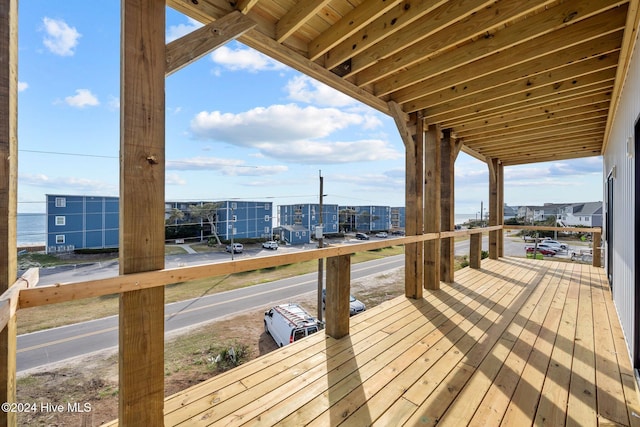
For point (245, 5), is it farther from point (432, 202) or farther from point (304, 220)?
point (304, 220)

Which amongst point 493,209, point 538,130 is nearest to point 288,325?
point 493,209

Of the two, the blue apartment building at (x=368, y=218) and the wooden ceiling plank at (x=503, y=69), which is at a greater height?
the wooden ceiling plank at (x=503, y=69)

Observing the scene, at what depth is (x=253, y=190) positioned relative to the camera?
26.0 metres

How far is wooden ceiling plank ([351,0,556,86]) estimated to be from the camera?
1.93 metres

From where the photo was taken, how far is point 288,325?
6.98m

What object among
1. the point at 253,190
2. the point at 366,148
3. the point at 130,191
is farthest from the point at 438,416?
the point at 253,190

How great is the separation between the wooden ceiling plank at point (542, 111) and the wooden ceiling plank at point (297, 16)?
122 inches

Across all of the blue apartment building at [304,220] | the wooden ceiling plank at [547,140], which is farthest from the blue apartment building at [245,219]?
the wooden ceiling plank at [547,140]

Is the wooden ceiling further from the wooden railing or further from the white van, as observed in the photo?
the white van

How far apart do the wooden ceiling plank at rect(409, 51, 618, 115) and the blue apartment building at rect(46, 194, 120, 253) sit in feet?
52.4

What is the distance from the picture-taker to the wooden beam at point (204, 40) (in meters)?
1.54

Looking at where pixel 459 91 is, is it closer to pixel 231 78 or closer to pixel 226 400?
pixel 226 400

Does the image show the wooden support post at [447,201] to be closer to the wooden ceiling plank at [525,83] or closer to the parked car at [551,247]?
the wooden ceiling plank at [525,83]

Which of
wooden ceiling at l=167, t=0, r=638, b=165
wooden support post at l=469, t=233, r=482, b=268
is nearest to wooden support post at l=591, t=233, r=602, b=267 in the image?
wooden support post at l=469, t=233, r=482, b=268
